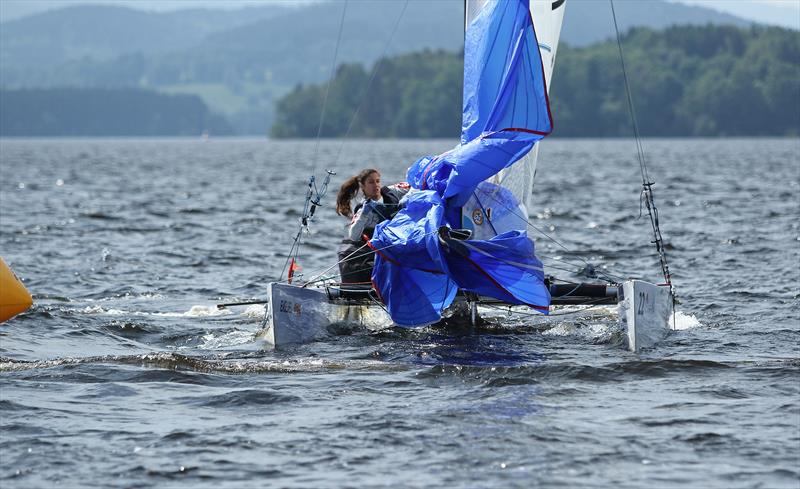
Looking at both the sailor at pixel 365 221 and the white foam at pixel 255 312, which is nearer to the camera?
the sailor at pixel 365 221

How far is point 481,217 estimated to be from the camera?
12.5 m

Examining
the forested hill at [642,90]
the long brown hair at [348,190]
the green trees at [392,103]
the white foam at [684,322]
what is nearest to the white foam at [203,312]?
the long brown hair at [348,190]

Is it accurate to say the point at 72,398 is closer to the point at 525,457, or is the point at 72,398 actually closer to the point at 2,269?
the point at 2,269

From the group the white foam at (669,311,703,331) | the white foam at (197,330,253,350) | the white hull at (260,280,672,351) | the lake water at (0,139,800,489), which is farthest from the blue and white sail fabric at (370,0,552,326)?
the white foam at (669,311,703,331)

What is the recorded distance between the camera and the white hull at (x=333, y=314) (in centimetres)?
1159

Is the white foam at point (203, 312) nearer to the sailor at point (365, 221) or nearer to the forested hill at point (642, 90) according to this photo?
the sailor at point (365, 221)

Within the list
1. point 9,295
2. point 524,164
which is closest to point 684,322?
point 524,164

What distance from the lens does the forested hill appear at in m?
133

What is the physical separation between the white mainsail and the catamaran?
24 millimetres

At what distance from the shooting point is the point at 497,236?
38.4 ft

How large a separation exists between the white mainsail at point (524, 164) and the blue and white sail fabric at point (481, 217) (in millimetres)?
123

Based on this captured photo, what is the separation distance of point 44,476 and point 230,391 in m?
2.20

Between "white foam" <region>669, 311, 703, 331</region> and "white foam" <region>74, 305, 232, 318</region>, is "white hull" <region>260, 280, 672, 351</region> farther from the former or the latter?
"white foam" <region>74, 305, 232, 318</region>

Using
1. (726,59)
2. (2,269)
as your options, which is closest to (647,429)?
(2,269)
